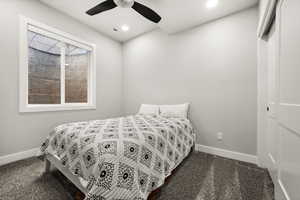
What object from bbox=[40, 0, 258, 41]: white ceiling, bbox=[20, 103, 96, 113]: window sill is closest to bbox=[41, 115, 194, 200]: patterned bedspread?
bbox=[20, 103, 96, 113]: window sill

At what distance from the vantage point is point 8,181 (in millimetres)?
1469

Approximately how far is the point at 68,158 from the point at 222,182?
1.74 meters

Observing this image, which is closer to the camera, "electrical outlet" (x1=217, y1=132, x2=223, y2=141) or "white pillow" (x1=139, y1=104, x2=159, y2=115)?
"electrical outlet" (x1=217, y1=132, x2=223, y2=141)

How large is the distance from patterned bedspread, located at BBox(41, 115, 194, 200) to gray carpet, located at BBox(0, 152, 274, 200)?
0.32 meters

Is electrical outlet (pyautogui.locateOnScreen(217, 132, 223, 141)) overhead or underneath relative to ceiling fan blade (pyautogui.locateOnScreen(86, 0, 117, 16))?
underneath

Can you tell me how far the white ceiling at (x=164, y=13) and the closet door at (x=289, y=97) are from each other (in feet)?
4.40

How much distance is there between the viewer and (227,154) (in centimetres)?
222

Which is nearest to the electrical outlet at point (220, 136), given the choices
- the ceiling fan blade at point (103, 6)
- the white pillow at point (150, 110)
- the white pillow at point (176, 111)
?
the white pillow at point (176, 111)

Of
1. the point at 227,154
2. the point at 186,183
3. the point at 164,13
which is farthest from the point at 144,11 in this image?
the point at 227,154

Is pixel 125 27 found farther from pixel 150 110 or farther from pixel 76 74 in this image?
pixel 150 110

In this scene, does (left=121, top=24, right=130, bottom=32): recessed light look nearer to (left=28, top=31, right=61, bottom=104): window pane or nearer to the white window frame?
the white window frame

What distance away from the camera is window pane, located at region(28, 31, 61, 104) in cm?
229

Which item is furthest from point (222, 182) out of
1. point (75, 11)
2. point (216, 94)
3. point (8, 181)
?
point (75, 11)

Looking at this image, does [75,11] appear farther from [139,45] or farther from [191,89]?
[191,89]
